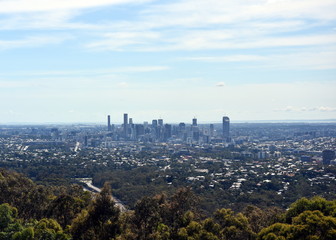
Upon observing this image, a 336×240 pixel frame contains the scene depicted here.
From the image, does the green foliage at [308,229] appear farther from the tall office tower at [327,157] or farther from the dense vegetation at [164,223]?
the tall office tower at [327,157]

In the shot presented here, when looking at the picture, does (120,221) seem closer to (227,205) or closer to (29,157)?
(227,205)

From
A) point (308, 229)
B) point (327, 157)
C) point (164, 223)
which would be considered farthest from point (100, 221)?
point (327, 157)

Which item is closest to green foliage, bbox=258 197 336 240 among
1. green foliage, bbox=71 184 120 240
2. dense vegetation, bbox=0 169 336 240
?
dense vegetation, bbox=0 169 336 240

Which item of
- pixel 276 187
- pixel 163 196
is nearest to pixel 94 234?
pixel 163 196

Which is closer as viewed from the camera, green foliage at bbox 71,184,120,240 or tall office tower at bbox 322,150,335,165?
green foliage at bbox 71,184,120,240

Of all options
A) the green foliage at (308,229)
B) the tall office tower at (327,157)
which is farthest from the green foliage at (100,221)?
the tall office tower at (327,157)

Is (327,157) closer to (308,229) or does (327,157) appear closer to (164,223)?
(164,223)

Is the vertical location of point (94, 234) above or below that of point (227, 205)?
above

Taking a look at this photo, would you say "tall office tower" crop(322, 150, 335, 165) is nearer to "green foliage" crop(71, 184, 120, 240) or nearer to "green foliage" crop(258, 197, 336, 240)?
"green foliage" crop(258, 197, 336, 240)
